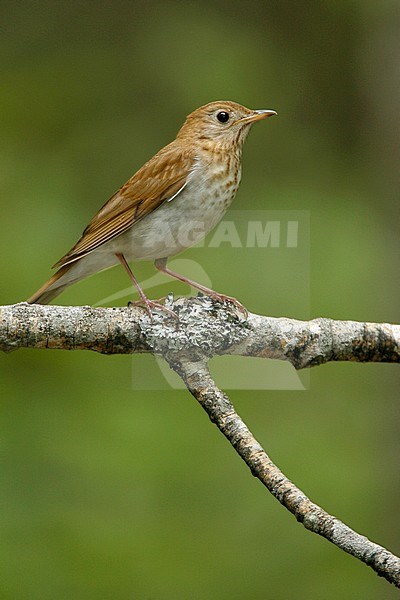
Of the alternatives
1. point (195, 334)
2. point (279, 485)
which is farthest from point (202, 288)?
point (279, 485)

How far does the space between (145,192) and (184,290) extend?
108 cm

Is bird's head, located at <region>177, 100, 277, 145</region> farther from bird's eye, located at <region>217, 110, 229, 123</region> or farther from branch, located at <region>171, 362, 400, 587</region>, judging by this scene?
branch, located at <region>171, 362, 400, 587</region>

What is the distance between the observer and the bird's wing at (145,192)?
2426 millimetres

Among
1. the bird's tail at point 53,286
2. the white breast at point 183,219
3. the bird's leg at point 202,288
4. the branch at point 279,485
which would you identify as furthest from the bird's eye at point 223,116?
the branch at point 279,485

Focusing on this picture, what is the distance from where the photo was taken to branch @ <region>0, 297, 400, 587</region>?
201 centimetres

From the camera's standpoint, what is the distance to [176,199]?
2.53 m

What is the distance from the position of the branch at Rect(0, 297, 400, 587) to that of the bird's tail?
27cm

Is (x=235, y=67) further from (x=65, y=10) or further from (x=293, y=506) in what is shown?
(x=293, y=506)

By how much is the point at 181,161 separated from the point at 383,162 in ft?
7.58

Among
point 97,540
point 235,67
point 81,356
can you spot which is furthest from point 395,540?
point 235,67

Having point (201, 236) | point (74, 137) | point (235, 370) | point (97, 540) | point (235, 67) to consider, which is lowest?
point (97, 540)

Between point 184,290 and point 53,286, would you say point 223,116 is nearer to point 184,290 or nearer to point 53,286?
point 53,286

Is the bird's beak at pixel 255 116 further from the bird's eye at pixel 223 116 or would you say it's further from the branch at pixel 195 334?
the branch at pixel 195 334

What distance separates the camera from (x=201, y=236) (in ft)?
8.19
